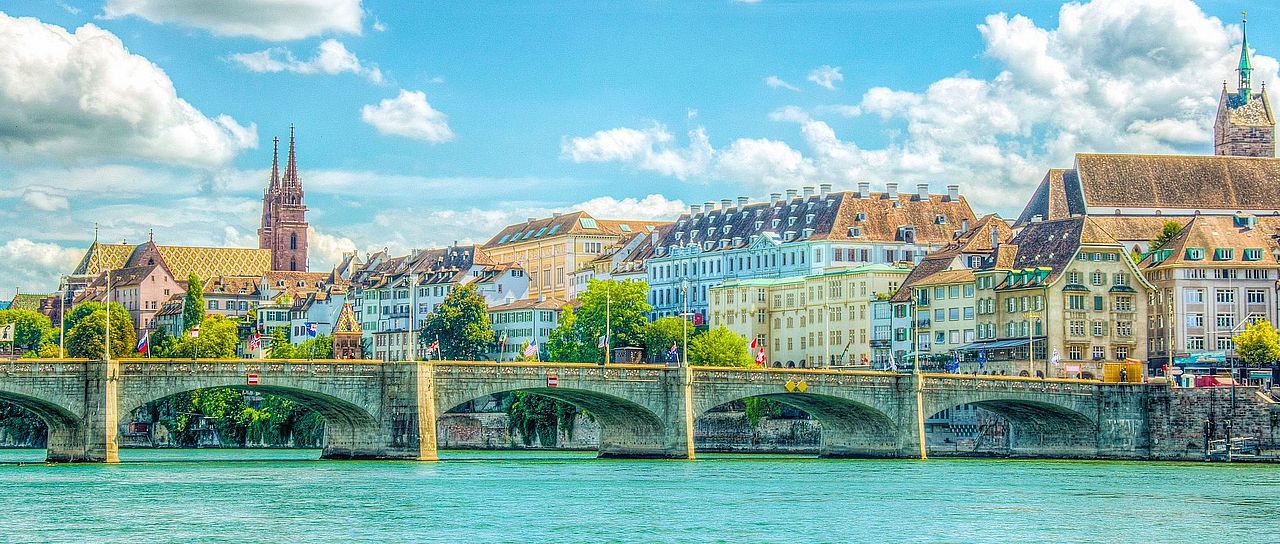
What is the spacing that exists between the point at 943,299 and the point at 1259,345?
2484 centimetres

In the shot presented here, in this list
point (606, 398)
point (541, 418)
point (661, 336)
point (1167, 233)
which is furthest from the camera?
point (661, 336)

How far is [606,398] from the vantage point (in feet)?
370

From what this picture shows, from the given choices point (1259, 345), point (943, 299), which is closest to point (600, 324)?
point (943, 299)

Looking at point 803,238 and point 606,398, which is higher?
point 803,238

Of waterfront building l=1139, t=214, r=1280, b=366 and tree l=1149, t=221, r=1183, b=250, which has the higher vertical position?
tree l=1149, t=221, r=1183, b=250

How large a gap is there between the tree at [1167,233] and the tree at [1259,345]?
20.1 metres

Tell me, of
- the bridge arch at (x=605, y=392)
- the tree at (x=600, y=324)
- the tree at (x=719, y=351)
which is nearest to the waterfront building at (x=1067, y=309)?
the tree at (x=719, y=351)

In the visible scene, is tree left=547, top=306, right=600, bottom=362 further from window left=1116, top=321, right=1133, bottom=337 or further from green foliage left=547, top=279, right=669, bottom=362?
window left=1116, top=321, right=1133, bottom=337

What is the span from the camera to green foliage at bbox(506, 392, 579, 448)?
500 ft

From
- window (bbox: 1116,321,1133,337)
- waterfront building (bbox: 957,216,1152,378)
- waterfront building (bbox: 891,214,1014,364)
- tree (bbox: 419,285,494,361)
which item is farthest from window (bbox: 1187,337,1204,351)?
tree (bbox: 419,285,494,361)

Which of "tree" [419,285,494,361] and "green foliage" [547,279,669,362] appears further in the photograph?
"tree" [419,285,494,361]

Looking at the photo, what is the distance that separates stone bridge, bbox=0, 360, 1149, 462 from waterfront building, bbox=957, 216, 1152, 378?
16010 mm

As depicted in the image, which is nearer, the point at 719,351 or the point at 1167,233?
the point at 719,351

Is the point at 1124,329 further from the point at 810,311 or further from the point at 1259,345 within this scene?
the point at 810,311
